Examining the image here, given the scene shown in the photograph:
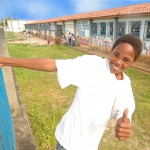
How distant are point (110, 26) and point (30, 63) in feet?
46.1

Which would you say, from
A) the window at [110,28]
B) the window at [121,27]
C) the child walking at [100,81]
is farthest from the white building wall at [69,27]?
the child walking at [100,81]

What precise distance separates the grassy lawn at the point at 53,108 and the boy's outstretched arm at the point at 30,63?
7.69 feet

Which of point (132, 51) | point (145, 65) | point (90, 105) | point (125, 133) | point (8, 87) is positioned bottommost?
point (145, 65)

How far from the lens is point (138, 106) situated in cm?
531

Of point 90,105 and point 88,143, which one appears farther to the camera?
point 88,143

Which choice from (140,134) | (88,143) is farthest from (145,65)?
(88,143)

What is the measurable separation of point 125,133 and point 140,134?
121 inches

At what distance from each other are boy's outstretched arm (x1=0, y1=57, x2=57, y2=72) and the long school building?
1032 centimetres

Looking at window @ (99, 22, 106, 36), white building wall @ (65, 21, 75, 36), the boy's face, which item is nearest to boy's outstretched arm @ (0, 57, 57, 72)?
the boy's face

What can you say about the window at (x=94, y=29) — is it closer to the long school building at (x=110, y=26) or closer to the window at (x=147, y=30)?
the long school building at (x=110, y=26)

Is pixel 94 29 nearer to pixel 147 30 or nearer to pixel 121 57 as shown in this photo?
pixel 147 30

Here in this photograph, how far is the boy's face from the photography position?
145 centimetres

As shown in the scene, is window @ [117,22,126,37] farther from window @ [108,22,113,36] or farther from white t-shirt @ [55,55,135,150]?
white t-shirt @ [55,55,135,150]

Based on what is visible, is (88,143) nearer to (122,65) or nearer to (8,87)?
(122,65)
